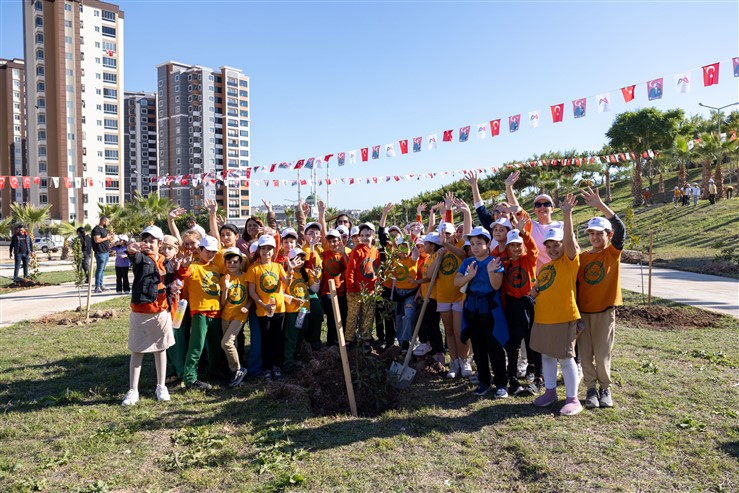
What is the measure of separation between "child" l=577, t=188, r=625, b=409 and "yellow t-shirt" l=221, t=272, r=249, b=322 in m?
3.46

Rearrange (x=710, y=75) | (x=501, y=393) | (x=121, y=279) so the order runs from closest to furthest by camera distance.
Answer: (x=501, y=393)
(x=710, y=75)
(x=121, y=279)

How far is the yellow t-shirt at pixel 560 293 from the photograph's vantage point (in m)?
4.79

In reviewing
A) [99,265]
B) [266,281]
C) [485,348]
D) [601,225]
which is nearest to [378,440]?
[485,348]

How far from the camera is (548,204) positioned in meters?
5.73

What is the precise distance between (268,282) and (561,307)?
10.1 ft

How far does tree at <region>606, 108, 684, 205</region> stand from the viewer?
40281 mm

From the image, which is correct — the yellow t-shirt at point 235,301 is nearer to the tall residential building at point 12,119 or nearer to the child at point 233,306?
the child at point 233,306

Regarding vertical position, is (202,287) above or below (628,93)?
below

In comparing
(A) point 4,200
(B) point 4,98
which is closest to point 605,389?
(A) point 4,200

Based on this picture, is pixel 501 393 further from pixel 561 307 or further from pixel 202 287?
pixel 202 287

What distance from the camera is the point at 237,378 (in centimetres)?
587

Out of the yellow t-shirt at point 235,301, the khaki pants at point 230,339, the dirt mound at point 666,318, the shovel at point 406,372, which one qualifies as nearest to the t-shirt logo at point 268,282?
the yellow t-shirt at point 235,301

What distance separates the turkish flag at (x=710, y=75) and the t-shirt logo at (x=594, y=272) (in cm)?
785

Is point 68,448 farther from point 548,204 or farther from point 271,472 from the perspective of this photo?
point 548,204
